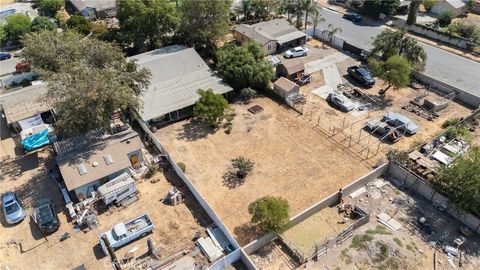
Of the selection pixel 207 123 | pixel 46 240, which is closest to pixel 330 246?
pixel 207 123

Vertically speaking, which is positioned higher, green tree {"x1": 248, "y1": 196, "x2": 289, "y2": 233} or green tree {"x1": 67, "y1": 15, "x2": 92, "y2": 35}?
green tree {"x1": 67, "y1": 15, "x2": 92, "y2": 35}

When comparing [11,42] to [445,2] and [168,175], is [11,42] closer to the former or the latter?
[168,175]

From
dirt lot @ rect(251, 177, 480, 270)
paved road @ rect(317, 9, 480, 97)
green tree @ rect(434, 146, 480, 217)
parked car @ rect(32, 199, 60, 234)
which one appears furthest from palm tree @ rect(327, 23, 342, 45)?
parked car @ rect(32, 199, 60, 234)

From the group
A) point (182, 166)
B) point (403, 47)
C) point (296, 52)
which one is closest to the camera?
point (182, 166)

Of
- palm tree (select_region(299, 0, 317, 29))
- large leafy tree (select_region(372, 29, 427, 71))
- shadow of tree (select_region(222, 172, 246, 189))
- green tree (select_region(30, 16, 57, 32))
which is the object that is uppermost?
palm tree (select_region(299, 0, 317, 29))

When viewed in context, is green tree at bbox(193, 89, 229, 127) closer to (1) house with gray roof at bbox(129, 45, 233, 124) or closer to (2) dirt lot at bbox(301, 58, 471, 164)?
(1) house with gray roof at bbox(129, 45, 233, 124)

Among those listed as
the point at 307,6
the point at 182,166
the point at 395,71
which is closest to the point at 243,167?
the point at 182,166

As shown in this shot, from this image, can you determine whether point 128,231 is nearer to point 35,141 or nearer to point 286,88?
point 35,141
